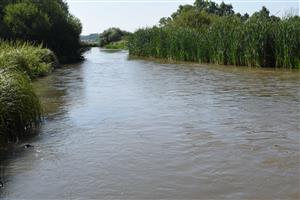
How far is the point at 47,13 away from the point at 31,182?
32875 millimetres

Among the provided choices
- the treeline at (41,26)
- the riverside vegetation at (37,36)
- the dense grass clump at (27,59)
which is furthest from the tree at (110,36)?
the dense grass clump at (27,59)

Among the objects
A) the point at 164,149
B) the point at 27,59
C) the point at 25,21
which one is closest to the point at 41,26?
the point at 25,21

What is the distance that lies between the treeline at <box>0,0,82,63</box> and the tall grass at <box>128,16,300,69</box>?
29.0 ft

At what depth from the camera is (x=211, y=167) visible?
725cm

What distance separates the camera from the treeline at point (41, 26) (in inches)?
1362

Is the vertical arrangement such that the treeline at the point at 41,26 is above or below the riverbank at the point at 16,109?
above

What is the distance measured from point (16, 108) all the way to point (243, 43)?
17922 millimetres

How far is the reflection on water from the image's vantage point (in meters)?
6.46

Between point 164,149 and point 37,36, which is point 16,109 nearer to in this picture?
point 164,149

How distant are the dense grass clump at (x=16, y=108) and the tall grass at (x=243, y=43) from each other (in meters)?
15.5

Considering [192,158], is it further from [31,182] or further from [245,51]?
[245,51]

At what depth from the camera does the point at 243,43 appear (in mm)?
25453

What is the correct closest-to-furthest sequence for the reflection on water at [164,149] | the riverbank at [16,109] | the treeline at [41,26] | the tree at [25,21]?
the reflection on water at [164,149], the riverbank at [16,109], the tree at [25,21], the treeline at [41,26]

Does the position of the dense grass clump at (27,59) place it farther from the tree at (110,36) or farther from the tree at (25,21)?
the tree at (110,36)
